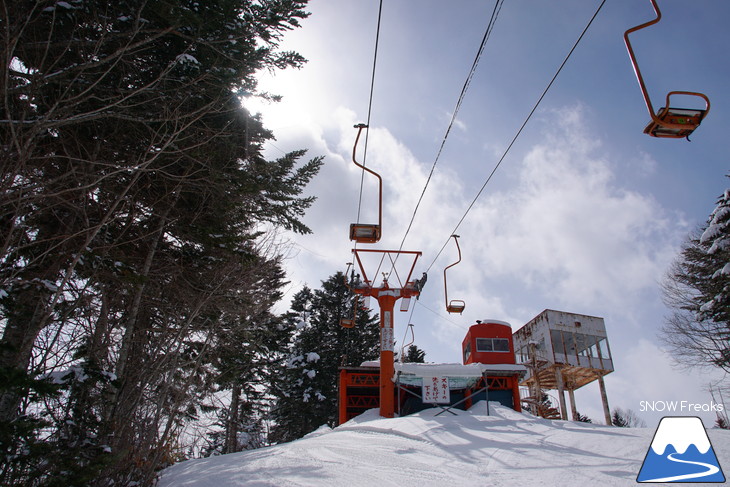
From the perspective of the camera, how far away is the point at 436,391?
1341cm

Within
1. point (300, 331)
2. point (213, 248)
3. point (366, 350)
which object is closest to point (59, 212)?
point (213, 248)

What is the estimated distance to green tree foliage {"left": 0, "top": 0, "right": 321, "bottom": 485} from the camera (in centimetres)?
463

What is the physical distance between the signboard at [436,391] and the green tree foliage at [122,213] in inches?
242

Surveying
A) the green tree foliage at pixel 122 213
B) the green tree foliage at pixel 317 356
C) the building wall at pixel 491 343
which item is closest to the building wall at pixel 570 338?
the building wall at pixel 491 343

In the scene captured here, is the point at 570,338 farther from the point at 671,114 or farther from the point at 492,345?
the point at 671,114

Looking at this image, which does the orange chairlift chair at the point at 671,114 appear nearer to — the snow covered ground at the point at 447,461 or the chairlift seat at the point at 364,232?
the snow covered ground at the point at 447,461

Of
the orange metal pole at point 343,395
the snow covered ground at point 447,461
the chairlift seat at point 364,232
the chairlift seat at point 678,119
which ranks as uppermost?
the chairlift seat at point 364,232

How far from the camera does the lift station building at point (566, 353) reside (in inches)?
905

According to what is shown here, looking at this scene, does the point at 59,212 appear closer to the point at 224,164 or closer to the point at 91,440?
the point at 224,164

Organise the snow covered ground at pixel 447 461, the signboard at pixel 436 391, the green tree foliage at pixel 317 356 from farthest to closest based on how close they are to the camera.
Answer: the green tree foliage at pixel 317 356 → the signboard at pixel 436 391 → the snow covered ground at pixel 447 461

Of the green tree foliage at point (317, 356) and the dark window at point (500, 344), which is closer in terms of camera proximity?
the dark window at point (500, 344)

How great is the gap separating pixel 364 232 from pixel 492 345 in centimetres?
1317

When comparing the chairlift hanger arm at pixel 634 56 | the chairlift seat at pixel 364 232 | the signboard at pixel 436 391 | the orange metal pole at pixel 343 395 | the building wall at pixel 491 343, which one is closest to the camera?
the chairlift hanger arm at pixel 634 56

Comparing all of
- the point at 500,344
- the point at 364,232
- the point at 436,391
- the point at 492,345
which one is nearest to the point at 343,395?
the point at 436,391
